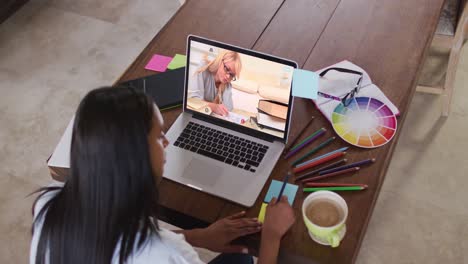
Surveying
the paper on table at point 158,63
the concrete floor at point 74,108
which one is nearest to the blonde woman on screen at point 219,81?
the paper on table at point 158,63

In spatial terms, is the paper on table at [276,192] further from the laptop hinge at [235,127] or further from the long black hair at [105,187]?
the long black hair at [105,187]

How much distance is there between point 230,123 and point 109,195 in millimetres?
569

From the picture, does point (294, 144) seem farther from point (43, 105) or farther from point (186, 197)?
point (43, 105)

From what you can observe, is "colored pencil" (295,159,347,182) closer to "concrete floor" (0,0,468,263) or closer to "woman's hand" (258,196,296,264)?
"woman's hand" (258,196,296,264)

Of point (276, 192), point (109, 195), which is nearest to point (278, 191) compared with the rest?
point (276, 192)

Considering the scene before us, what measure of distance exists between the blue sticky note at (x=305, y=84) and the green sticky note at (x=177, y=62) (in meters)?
0.43

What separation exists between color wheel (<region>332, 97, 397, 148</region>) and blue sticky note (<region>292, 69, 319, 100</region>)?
0.34 feet

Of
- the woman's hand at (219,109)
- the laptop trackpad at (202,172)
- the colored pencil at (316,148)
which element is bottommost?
the laptop trackpad at (202,172)

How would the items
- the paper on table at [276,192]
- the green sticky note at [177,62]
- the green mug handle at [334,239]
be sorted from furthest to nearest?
the green sticky note at [177,62]
the paper on table at [276,192]
the green mug handle at [334,239]

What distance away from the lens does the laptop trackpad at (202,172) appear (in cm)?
127

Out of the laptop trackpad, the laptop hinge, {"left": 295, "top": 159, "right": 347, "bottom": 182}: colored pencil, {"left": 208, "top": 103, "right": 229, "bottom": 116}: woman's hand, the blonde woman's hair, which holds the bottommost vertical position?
the laptop trackpad

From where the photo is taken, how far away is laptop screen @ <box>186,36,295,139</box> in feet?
4.13

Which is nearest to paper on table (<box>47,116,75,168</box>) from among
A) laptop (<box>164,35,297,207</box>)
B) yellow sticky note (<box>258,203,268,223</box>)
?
laptop (<box>164,35,297,207</box>)

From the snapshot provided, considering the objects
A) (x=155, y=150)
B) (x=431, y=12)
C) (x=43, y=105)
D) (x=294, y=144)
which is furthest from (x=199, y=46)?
(x=43, y=105)
